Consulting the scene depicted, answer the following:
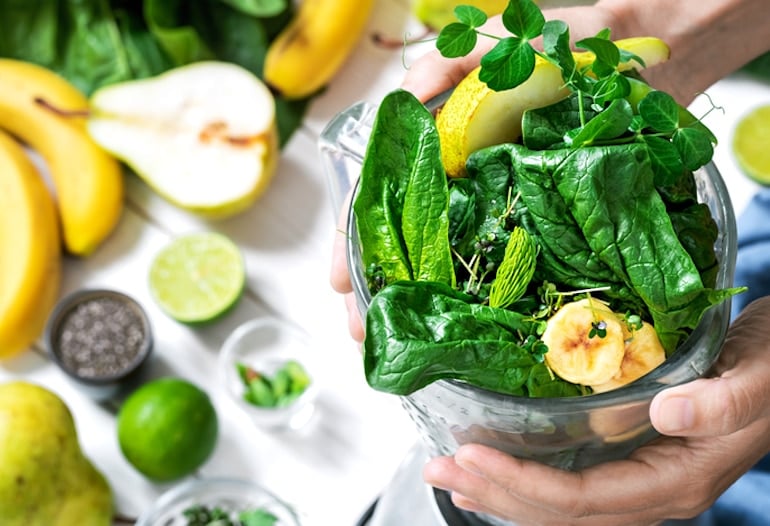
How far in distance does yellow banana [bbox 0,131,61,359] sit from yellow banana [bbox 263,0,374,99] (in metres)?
0.25

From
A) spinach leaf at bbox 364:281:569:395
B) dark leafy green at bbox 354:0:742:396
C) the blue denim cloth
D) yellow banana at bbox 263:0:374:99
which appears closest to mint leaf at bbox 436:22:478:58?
dark leafy green at bbox 354:0:742:396

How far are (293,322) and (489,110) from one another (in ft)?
1.64

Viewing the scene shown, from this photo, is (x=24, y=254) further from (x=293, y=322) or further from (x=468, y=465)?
(x=468, y=465)

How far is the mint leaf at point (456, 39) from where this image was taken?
43 centimetres

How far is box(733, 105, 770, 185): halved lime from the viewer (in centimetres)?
89

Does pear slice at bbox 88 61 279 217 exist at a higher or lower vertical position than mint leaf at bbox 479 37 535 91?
lower

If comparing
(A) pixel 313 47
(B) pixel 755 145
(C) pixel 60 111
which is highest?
(B) pixel 755 145

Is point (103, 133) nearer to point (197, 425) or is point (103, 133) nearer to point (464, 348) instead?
point (197, 425)

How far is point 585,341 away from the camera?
0.39 m

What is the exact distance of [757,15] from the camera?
0.69m

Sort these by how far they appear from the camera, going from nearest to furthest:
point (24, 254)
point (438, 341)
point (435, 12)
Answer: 1. point (438, 341)
2. point (24, 254)
3. point (435, 12)

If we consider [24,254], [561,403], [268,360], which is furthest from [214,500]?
[561,403]

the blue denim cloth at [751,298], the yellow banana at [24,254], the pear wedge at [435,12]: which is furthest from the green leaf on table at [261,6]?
the blue denim cloth at [751,298]

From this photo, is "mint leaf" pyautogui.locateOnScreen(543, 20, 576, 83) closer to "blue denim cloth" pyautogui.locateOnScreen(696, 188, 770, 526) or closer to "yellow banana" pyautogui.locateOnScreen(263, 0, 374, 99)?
"blue denim cloth" pyautogui.locateOnScreen(696, 188, 770, 526)
